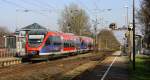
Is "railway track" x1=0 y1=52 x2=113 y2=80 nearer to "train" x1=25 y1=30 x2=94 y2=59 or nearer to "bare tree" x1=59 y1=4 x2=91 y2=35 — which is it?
"train" x1=25 y1=30 x2=94 y2=59

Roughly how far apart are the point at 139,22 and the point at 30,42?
17.3 metres

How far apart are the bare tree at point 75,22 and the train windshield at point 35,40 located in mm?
64684

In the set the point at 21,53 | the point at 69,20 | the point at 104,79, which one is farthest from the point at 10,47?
the point at 69,20

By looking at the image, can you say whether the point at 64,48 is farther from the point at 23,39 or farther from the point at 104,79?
the point at 104,79

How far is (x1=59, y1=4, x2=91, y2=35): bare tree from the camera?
114562mm

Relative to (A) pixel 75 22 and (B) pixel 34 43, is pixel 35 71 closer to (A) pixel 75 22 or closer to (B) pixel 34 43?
(B) pixel 34 43

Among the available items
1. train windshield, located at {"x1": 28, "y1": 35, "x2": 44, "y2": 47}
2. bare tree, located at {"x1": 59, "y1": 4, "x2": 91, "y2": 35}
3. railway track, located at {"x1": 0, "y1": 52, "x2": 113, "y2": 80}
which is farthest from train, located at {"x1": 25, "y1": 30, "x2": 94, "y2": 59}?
bare tree, located at {"x1": 59, "y1": 4, "x2": 91, "y2": 35}

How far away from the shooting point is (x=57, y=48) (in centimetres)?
5309

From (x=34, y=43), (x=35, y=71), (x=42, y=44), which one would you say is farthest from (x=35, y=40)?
(x=35, y=71)

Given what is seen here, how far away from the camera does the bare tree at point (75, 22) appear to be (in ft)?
376

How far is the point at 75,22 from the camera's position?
11756 centimetres

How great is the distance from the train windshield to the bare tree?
64.7 metres

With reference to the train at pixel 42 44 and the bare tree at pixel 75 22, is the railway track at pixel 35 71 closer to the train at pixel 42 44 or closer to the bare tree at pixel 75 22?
the train at pixel 42 44

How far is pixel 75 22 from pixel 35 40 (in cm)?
7098
